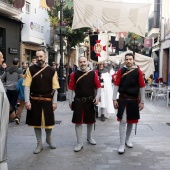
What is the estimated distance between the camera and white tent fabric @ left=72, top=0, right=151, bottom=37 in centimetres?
1274

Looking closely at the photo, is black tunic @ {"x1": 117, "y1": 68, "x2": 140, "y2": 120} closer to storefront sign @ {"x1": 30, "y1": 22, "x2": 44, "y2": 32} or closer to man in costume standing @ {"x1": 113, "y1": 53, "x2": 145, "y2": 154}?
man in costume standing @ {"x1": 113, "y1": 53, "x2": 145, "y2": 154}

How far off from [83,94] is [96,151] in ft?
3.80

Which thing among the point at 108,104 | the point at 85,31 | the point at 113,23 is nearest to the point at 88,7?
the point at 113,23

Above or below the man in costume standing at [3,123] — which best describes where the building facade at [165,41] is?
above

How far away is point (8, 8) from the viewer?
16922mm

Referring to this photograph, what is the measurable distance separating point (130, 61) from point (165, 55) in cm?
2004

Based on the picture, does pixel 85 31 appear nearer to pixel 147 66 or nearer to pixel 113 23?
pixel 147 66

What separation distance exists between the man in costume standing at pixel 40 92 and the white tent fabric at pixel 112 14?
6.96 metres

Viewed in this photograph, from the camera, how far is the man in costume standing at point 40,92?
6066 mm

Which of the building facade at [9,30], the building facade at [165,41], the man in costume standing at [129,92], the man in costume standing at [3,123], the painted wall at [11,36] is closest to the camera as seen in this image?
the man in costume standing at [3,123]

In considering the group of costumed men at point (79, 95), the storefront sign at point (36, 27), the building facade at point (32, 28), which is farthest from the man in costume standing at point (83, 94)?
the storefront sign at point (36, 27)

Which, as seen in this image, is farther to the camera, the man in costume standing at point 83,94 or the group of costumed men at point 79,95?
the man in costume standing at point 83,94

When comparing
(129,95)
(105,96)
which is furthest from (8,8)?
(129,95)

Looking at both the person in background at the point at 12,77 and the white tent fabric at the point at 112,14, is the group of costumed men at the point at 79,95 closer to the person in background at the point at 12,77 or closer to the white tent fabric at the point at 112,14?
the person in background at the point at 12,77
